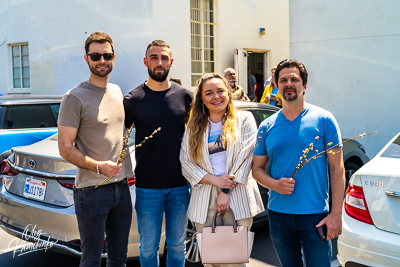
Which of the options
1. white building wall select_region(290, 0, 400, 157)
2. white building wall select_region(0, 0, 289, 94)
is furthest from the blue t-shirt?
white building wall select_region(0, 0, 289, 94)

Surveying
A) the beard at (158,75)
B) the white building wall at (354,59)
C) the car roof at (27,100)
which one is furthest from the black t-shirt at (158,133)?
the white building wall at (354,59)

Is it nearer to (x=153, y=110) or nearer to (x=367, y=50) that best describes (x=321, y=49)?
(x=367, y=50)

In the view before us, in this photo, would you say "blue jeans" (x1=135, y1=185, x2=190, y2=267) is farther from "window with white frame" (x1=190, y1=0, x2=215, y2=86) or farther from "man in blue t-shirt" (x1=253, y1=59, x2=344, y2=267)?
"window with white frame" (x1=190, y1=0, x2=215, y2=86)

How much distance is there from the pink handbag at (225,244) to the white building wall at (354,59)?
591 centimetres

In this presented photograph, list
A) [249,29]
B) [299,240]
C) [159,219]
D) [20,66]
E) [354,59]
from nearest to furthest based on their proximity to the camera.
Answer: [299,240], [159,219], [354,59], [249,29], [20,66]

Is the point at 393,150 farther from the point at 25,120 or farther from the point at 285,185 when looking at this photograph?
the point at 25,120

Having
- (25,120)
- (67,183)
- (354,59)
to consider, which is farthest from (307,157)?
(354,59)

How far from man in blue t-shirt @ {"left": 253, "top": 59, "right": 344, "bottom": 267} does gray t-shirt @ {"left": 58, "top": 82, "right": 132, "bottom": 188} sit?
1.08m

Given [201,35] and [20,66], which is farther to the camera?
[20,66]

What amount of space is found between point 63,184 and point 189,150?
52.6 inches

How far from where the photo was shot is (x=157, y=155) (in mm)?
3250

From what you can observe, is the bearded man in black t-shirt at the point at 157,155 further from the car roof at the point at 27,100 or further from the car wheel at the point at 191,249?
the car roof at the point at 27,100

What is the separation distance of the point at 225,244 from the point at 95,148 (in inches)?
43.1

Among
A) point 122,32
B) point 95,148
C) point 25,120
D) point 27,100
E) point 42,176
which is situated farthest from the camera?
point 122,32
